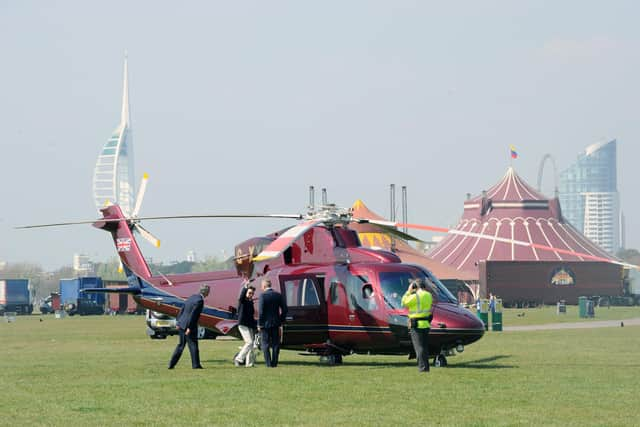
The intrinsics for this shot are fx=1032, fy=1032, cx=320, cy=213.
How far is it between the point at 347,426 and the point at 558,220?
113 meters

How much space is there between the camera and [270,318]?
22594mm

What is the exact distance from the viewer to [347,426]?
13289 millimetres

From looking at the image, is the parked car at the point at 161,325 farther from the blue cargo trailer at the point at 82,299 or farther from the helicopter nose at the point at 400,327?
the blue cargo trailer at the point at 82,299

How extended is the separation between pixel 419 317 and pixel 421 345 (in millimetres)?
576

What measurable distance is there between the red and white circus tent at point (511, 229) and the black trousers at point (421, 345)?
9477cm

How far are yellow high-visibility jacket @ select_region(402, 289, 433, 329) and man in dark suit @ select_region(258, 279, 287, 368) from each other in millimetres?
3061

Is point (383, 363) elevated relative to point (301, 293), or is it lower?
lower

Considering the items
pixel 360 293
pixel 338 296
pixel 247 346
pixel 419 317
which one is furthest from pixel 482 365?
pixel 247 346

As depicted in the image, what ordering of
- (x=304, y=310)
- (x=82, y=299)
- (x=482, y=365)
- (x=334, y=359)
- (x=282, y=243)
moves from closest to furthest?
1. (x=282, y=243)
2. (x=482, y=365)
3. (x=304, y=310)
4. (x=334, y=359)
5. (x=82, y=299)

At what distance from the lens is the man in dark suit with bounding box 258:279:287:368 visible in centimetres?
2258

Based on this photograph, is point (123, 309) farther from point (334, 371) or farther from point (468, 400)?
point (468, 400)

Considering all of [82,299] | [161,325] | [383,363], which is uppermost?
[383,363]

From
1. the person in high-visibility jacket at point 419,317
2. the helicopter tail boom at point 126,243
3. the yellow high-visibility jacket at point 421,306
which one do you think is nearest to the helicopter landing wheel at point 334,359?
Result: the person in high-visibility jacket at point 419,317

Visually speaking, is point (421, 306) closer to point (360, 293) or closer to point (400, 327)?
point (400, 327)
